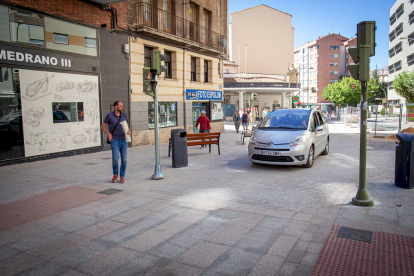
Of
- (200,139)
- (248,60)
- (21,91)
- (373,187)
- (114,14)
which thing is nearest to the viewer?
(373,187)

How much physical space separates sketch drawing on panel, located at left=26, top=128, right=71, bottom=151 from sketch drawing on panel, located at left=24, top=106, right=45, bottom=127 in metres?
Answer: 0.34

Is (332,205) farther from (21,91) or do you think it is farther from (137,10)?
(137,10)

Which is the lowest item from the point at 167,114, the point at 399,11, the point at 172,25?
the point at 167,114

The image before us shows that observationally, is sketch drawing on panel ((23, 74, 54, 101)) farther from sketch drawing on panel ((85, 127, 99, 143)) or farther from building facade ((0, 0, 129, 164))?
sketch drawing on panel ((85, 127, 99, 143))

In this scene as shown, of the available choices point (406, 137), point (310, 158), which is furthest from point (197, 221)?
point (310, 158)

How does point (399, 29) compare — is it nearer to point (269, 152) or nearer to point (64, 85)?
point (269, 152)

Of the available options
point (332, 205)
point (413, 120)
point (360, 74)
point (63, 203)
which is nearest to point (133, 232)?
point (63, 203)

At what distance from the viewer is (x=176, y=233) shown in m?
4.56

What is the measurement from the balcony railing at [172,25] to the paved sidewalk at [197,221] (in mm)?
9497

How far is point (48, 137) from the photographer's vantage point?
11.4 meters

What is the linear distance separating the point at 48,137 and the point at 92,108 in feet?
7.69

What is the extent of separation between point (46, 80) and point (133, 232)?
8.81 metres

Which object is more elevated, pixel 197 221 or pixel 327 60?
pixel 327 60

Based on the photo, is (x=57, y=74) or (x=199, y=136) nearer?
(x=57, y=74)
